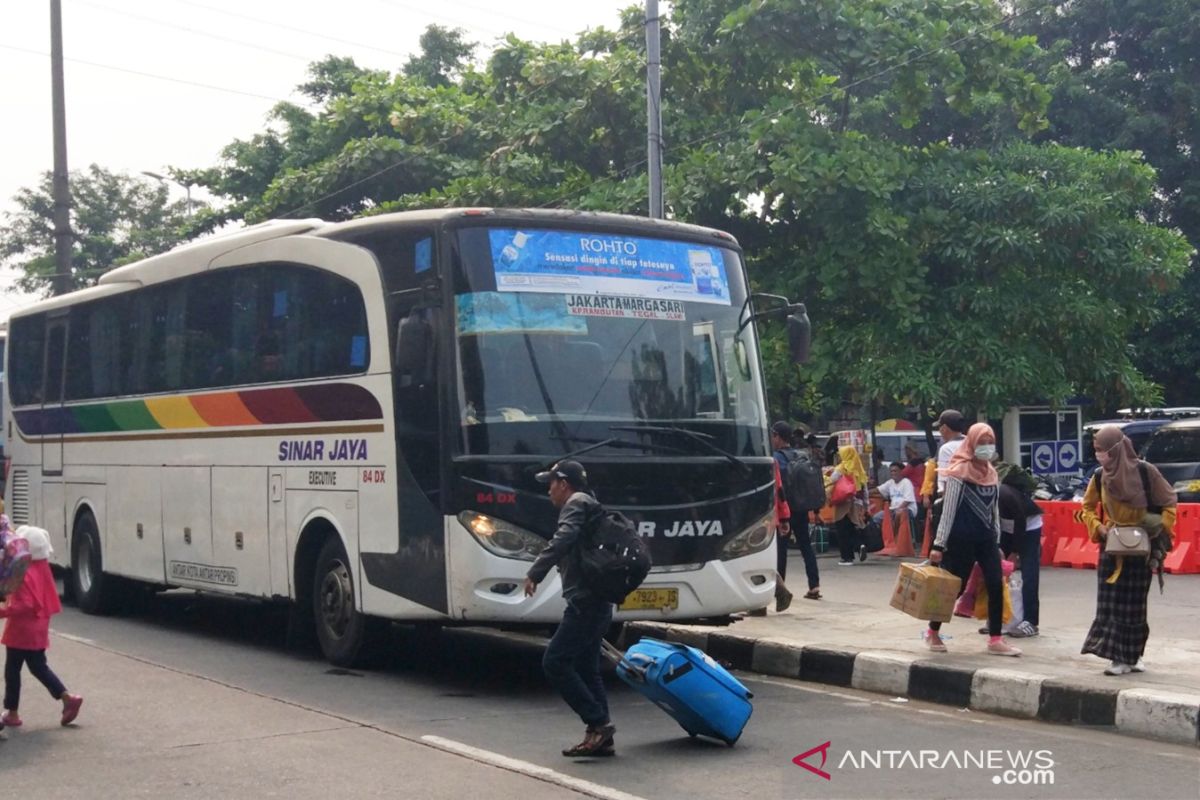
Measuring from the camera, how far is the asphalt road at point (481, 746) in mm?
6758

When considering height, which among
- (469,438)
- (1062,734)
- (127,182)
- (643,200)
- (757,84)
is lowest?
(1062,734)

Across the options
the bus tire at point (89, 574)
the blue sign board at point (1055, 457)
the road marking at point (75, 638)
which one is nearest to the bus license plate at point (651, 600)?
the road marking at point (75, 638)

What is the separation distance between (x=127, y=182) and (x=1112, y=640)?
43323mm

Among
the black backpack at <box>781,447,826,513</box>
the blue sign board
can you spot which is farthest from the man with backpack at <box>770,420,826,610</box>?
the blue sign board

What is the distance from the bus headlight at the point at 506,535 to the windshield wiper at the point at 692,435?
0.90 metres

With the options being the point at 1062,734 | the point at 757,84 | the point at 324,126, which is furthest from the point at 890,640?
the point at 324,126

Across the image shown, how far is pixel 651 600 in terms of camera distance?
379 inches

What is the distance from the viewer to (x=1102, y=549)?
9.27 metres

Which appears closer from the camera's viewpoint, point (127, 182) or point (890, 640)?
point (890, 640)

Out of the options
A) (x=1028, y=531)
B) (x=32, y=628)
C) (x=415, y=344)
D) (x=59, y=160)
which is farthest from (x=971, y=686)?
(x=59, y=160)

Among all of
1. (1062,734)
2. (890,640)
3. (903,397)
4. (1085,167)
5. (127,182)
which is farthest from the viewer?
(127,182)

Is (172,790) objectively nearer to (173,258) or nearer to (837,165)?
(173,258)

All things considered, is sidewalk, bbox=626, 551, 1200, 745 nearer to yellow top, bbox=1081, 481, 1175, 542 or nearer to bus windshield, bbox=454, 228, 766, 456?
yellow top, bbox=1081, 481, 1175, 542

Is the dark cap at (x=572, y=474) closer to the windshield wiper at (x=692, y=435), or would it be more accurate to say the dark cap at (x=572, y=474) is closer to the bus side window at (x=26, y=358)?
the windshield wiper at (x=692, y=435)
